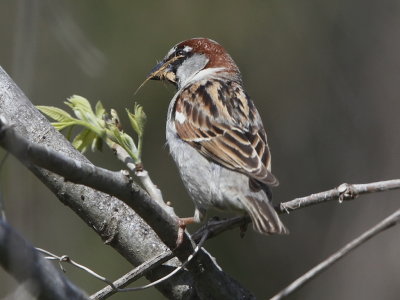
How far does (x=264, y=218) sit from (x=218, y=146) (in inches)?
25.7

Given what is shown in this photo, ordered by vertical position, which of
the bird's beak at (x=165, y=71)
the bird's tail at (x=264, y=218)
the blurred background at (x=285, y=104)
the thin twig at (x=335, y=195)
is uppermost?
the bird's beak at (x=165, y=71)

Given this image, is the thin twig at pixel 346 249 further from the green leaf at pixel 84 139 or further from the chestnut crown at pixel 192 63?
the chestnut crown at pixel 192 63

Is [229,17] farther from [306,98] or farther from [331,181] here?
[331,181]

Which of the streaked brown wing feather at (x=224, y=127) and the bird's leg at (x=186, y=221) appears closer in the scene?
the bird's leg at (x=186, y=221)

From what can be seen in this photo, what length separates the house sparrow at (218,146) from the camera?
10.6 feet

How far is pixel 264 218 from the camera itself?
299cm

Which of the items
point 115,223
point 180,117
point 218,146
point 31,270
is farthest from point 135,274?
→ point 180,117

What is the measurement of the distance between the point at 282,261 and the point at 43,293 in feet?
16.9

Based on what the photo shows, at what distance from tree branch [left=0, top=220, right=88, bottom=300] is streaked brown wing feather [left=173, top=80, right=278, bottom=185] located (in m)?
1.44

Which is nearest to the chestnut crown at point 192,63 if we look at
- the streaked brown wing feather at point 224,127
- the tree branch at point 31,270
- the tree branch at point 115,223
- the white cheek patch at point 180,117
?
the streaked brown wing feather at point 224,127

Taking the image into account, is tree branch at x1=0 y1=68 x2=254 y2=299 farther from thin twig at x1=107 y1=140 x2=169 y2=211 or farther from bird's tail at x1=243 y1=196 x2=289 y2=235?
bird's tail at x1=243 y1=196 x2=289 y2=235

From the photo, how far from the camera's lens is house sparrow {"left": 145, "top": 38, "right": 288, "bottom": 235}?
3.23 meters

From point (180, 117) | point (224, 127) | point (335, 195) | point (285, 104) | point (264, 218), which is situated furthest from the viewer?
point (285, 104)

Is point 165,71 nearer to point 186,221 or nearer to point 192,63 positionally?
point 192,63
